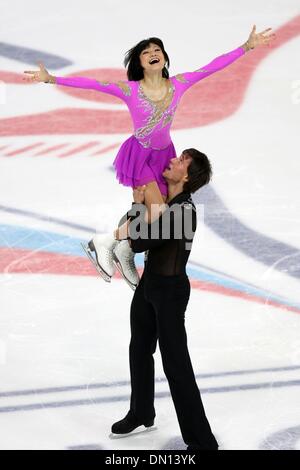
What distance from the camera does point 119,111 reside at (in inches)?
371

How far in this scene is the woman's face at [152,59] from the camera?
5.75m

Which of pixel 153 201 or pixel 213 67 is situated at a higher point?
pixel 213 67

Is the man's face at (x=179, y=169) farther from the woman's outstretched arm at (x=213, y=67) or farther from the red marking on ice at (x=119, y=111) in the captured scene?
the red marking on ice at (x=119, y=111)

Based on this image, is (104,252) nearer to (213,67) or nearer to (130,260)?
(130,260)

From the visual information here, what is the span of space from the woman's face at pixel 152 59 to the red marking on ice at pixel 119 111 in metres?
3.26

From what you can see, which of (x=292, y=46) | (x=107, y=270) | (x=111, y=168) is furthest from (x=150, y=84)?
(x=292, y=46)

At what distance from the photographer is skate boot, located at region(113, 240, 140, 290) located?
6094 millimetres

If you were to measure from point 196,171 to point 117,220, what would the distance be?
2.61 m

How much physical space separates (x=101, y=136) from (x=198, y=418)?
3.99 m

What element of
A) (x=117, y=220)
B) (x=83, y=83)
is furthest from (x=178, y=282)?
(x=117, y=220)

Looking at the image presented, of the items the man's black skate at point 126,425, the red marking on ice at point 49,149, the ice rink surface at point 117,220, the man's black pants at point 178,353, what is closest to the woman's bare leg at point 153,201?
the man's black pants at point 178,353

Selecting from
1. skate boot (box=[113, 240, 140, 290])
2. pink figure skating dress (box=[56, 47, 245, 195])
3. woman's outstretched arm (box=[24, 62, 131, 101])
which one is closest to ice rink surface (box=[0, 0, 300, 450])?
skate boot (box=[113, 240, 140, 290])

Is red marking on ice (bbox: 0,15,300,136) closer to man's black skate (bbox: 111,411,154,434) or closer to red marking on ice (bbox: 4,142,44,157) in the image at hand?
red marking on ice (bbox: 4,142,44,157)
